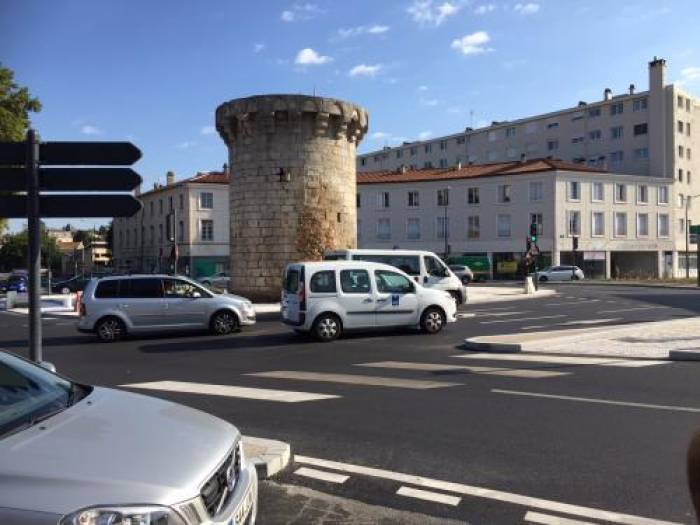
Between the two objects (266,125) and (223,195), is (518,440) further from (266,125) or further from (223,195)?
(223,195)

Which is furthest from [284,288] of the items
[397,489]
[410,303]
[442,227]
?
[442,227]

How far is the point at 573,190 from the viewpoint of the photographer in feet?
205

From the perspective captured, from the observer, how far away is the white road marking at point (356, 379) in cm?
927

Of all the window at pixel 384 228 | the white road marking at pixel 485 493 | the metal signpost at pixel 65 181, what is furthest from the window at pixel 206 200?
the white road marking at pixel 485 493

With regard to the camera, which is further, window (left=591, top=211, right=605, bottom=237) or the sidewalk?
Result: window (left=591, top=211, right=605, bottom=237)

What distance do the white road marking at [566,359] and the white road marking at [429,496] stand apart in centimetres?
701

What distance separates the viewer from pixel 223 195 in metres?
69.4

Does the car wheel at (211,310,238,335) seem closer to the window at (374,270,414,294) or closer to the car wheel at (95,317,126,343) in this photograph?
the car wheel at (95,317,126,343)

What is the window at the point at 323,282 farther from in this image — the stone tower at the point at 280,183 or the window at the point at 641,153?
the window at the point at 641,153

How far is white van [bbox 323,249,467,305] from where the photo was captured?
21.9m

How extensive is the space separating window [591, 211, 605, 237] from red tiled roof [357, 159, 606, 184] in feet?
13.6

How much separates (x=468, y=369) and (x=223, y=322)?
8.26 m

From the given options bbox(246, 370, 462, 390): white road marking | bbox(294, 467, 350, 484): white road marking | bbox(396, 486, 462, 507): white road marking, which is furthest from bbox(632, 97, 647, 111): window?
bbox(396, 486, 462, 507): white road marking

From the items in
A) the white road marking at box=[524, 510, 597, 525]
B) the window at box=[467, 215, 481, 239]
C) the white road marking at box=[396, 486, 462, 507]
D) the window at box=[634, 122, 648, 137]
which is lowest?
the white road marking at box=[396, 486, 462, 507]
